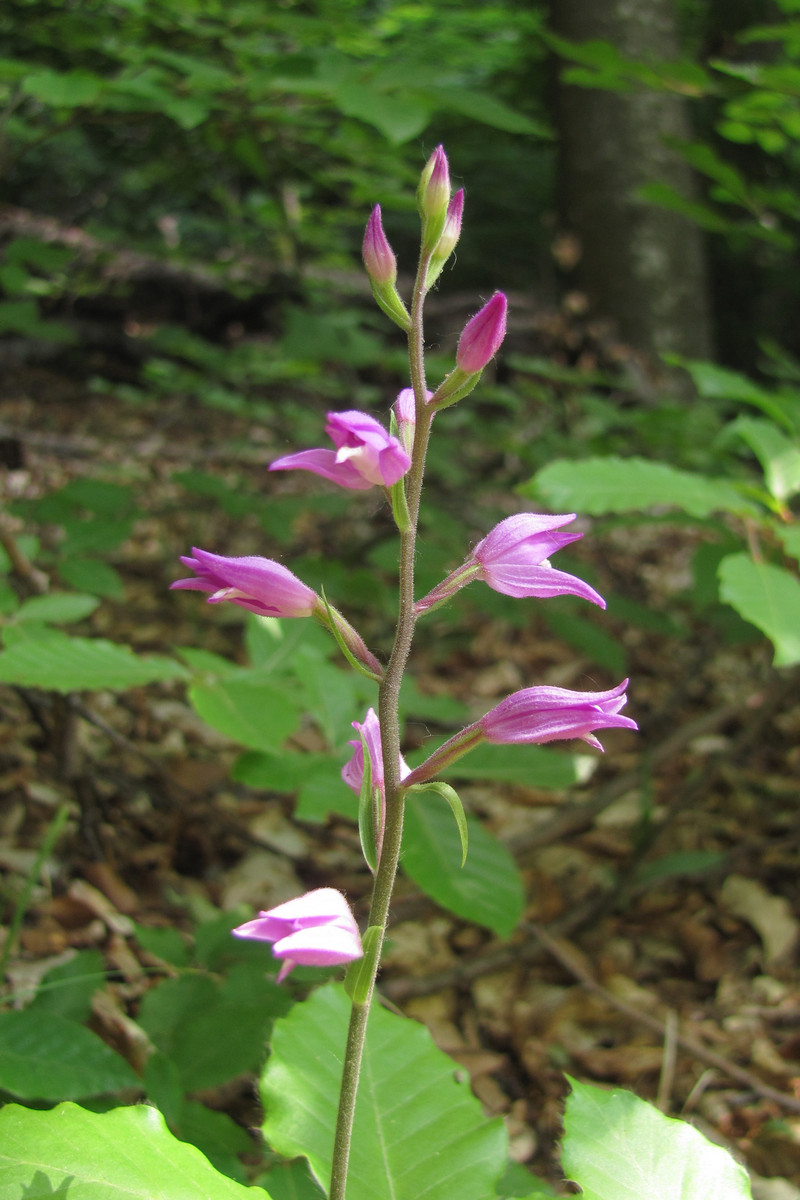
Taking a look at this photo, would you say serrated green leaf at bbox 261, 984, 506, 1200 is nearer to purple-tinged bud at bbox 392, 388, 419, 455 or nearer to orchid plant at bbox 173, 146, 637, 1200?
orchid plant at bbox 173, 146, 637, 1200

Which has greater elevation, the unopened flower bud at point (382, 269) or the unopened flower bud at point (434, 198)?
the unopened flower bud at point (434, 198)

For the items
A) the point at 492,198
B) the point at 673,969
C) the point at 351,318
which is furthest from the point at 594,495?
the point at 492,198

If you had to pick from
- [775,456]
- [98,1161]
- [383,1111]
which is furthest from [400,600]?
[775,456]

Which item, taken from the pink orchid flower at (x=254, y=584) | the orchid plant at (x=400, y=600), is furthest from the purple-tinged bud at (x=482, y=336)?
the pink orchid flower at (x=254, y=584)

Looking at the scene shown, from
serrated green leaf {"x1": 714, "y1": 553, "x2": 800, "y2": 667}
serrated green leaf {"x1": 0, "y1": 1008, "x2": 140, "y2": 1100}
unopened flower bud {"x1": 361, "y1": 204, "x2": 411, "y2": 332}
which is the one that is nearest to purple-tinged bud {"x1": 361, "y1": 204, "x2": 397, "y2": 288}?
unopened flower bud {"x1": 361, "y1": 204, "x2": 411, "y2": 332}

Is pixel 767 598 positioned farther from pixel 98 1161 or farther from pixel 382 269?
pixel 98 1161

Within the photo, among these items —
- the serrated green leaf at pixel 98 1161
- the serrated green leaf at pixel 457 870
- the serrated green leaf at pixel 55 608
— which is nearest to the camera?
the serrated green leaf at pixel 98 1161

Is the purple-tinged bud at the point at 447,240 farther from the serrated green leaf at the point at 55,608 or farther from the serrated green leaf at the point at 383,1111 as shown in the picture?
the serrated green leaf at the point at 55,608
